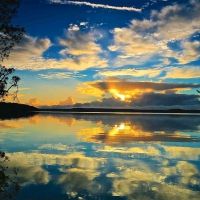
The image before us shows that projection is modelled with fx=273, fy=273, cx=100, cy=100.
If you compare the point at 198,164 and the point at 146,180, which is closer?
the point at 146,180

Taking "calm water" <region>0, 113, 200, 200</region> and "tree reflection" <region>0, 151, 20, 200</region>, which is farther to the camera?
"calm water" <region>0, 113, 200, 200</region>

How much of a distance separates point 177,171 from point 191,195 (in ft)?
14.9

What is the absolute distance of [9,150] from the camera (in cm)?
2311

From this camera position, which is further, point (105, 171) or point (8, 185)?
point (105, 171)

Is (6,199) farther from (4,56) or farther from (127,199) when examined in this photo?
(4,56)

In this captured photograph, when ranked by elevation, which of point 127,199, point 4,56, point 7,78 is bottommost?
point 127,199

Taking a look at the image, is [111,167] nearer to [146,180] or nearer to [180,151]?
[146,180]

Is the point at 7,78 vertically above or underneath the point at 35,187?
above

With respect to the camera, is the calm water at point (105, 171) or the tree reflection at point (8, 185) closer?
the tree reflection at point (8, 185)

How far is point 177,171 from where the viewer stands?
54.2 feet

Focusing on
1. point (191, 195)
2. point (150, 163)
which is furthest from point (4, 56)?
point (191, 195)

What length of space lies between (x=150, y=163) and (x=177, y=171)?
99.7 inches

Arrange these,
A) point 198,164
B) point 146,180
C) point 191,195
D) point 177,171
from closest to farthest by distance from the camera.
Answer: point 191,195, point 146,180, point 177,171, point 198,164

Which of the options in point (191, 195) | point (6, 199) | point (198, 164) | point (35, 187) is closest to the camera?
point (6, 199)
